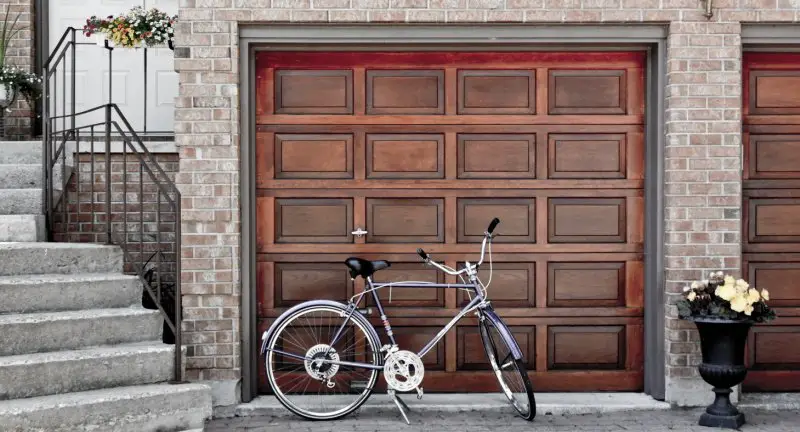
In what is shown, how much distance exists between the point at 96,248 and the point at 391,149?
6.87ft

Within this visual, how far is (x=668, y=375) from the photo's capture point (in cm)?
562

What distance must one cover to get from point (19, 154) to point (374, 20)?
299cm

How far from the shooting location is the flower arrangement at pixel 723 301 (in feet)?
16.6

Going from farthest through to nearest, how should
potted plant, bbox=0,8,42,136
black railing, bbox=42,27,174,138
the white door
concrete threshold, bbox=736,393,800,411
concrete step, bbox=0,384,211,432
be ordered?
the white door, black railing, bbox=42,27,174,138, potted plant, bbox=0,8,42,136, concrete threshold, bbox=736,393,800,411, concrete step, bbox=0,384,211,432

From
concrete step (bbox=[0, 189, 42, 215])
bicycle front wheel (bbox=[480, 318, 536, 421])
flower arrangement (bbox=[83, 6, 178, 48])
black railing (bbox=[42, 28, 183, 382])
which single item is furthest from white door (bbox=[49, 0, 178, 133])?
bicycle front wheel (bbox=[480, 318, 536, 421])

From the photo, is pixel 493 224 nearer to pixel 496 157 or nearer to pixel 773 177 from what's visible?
pixel 496 157

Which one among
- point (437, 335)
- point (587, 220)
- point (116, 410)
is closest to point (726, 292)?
point (587, 220)

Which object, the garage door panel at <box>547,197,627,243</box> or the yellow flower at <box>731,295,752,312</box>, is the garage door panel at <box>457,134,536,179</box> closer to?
the garage door panel at <box>547,197,627,243</box>

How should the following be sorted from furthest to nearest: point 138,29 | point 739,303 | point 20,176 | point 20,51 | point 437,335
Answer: point 20,51
point 138,29
point 20,176
point 437,335
point 739,303

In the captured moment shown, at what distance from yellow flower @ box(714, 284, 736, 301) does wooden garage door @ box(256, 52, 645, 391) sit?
2.56 ft

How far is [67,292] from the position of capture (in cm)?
506

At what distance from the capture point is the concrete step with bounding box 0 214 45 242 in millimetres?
5488

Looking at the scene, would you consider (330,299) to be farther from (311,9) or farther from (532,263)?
(311,9)

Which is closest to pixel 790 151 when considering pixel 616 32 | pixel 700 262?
pixel 700 262
